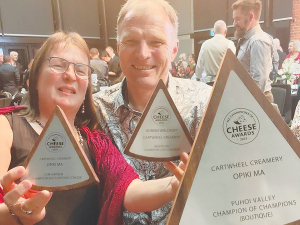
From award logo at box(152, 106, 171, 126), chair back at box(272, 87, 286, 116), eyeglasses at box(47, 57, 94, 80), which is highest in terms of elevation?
eyeglasses at box(47, 57, 94, 80)

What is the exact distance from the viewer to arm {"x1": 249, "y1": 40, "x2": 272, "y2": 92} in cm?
263

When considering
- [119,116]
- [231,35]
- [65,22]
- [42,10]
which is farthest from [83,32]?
[119,116]

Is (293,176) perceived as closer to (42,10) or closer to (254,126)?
(254,126)

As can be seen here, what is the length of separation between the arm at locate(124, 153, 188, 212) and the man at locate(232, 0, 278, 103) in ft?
6.42

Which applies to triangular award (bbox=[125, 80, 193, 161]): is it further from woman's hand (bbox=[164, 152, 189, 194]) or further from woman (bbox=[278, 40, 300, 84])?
woman (bbox=[278, 40, 300, 84])

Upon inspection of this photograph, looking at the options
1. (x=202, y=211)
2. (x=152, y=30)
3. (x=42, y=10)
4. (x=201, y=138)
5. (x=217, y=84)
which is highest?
(x=42, y=10)

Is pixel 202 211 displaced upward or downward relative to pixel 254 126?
downward

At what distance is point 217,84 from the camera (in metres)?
0.59

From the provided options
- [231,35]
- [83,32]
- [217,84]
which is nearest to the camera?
[217,84]

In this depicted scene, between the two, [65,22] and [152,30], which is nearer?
[152,30]

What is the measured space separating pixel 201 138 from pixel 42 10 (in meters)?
9.33

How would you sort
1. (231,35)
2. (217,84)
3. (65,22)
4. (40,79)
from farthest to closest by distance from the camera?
1. (65,22)
2. (231,35)
3. (40,79)
4. (217,84)

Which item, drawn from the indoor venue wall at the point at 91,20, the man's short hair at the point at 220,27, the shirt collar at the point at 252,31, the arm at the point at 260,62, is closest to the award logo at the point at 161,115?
the arm at the point at 260,62

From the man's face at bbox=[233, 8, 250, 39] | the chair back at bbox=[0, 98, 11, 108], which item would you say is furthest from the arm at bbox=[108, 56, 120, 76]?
the man's face at bbox=[233, 8, 250, 39]
